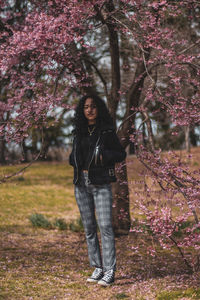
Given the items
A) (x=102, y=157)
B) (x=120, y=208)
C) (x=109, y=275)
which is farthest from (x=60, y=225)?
(x=102, y=157)

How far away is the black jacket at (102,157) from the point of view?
4.19 metres

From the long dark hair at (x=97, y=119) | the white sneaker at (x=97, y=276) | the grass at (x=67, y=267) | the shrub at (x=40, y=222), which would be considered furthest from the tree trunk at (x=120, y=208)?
the long dark hair at (x=97, y=119)

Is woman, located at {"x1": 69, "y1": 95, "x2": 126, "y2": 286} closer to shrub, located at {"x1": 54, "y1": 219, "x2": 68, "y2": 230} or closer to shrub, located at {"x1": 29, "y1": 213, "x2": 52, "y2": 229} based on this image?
shrub, located at {"x1": 54, "y1": 219, "x2": 68, "y2": 230}

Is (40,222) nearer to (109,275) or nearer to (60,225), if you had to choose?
(60,225)

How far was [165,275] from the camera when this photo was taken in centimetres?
498

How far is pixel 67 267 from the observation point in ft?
17.9

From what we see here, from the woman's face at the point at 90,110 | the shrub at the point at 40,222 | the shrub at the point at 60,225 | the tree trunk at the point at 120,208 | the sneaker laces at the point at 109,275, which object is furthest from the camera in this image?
the shrub at the point at 40,222

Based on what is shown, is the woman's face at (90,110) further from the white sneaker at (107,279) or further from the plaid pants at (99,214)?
the white sneaker at (107,279)

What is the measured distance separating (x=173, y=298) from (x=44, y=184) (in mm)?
10701

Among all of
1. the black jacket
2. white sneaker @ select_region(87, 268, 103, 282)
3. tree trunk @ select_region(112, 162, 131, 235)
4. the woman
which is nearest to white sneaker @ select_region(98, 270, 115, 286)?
the woman

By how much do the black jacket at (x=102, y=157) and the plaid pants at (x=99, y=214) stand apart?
95 millimetres

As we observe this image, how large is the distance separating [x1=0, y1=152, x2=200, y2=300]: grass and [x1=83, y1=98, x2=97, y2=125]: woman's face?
160cm

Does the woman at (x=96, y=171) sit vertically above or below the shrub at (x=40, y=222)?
above

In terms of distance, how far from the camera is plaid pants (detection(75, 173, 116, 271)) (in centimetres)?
425
